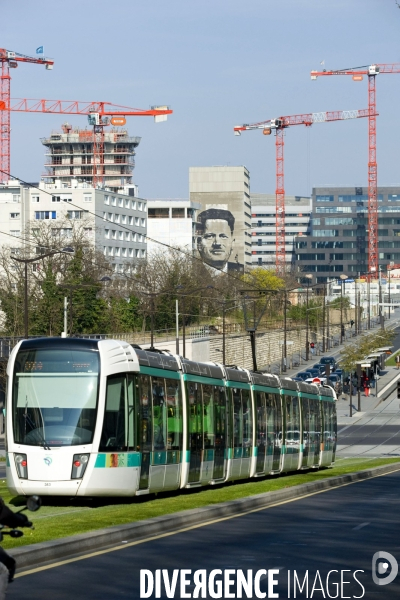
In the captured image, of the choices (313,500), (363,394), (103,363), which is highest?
(103,363)

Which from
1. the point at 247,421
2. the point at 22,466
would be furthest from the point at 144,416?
the point at 247,421

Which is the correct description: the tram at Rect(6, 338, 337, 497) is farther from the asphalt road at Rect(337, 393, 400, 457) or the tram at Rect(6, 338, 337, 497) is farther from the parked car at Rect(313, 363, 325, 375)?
the parked car at Rect(313, 363, 325, 375)

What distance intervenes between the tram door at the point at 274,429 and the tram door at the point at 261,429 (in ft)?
1.60

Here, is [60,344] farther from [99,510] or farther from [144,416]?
[99,510]

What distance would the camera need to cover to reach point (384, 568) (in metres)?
13.3

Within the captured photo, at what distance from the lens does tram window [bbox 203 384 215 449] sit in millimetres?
27000

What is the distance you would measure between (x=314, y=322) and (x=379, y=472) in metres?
106

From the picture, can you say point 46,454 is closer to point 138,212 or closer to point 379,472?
point 379,472

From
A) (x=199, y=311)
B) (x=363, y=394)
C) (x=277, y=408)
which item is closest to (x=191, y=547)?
(x=277, y=408)

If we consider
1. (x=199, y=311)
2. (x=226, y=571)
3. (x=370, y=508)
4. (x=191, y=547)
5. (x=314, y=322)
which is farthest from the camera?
(x=314, y=322)

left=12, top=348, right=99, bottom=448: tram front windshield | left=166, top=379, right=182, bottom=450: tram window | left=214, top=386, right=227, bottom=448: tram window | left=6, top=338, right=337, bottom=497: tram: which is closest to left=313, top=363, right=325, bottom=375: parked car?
left=214, top=386, right=227, bottom=448: tram window

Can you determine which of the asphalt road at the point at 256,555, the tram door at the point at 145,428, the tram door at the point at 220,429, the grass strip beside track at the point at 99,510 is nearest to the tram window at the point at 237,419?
the tram door at the point at 220,429

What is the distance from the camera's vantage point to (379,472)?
134 ft

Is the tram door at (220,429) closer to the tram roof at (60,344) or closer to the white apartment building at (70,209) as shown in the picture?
the tram roof at (60,344)
